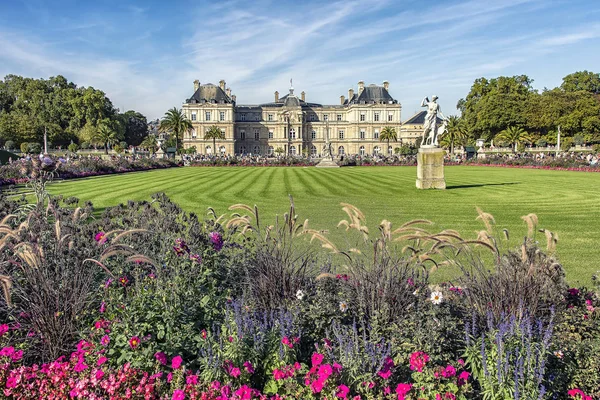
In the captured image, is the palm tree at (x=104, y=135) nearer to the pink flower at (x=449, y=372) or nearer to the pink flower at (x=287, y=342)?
the pink flower at (x=287, y=342)

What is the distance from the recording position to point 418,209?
13352mm

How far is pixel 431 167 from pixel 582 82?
76.8 metres

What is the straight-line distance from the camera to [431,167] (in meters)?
19.5

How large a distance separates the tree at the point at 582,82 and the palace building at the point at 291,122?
35364 millimetres

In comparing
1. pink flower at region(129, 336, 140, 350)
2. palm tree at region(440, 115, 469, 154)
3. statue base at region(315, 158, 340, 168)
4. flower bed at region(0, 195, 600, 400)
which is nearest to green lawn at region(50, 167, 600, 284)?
flower bed at region(0, 195, 600, 400)

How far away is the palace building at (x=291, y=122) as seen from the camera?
102188mm

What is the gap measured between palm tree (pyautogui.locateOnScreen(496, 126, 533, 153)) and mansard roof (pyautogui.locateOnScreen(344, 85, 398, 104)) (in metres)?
39.5

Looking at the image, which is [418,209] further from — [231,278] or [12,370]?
[12,370]

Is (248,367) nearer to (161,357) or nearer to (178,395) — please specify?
(178,395)

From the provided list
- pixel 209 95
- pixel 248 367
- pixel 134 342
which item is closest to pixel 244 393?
pixel 248 367

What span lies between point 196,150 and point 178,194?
85151 mm

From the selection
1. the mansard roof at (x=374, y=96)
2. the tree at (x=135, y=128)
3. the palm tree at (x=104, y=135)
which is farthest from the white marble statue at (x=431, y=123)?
the tree at (x=135, y=128)

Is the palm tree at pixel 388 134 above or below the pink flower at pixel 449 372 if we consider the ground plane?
above

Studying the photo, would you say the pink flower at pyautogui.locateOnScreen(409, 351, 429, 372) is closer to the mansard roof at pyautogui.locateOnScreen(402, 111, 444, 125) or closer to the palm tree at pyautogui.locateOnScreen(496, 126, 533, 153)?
the palm tree at pyautogui.locateOnScreen(496, 126, 533, 153)
